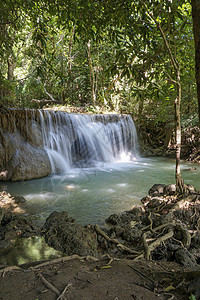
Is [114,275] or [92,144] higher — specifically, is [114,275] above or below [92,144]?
below

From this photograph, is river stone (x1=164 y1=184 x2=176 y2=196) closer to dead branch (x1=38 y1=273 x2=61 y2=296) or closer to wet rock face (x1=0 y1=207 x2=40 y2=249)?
wet rock face (x1=0 y1=207 x2=40 y2=249)

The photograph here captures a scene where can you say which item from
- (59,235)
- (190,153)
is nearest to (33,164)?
(59,235)

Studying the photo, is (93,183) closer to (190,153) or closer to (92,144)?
(92,144)

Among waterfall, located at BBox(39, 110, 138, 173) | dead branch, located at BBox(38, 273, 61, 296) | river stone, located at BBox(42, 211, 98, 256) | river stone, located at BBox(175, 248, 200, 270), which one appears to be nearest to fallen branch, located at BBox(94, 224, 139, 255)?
river stone, located at BBox(42, 211, 98, 256)

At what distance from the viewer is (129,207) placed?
511 cm

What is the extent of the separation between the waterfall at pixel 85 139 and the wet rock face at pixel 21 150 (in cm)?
44

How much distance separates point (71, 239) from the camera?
3.13m

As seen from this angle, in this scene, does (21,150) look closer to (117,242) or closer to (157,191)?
(157,191)

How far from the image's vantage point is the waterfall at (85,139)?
9.80 m

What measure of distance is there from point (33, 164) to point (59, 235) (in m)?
5.19

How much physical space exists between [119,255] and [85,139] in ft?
28.4

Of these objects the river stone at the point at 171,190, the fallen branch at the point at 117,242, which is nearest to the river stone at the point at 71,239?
the fallen branch at the point at 117,242

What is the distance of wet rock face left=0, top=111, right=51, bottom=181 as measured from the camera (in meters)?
7.82

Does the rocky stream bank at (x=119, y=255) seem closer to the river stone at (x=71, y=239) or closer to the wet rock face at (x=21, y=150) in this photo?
the river stone at (x=71, y=239)
